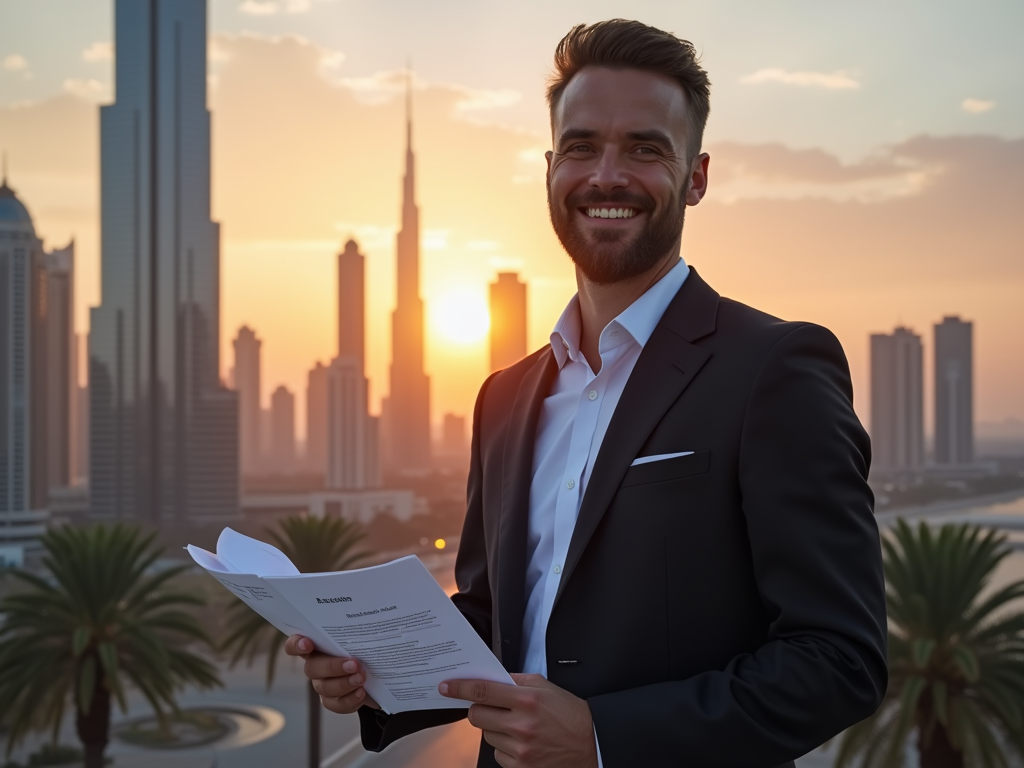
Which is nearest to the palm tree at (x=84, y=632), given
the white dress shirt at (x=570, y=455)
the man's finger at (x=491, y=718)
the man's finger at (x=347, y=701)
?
the man's finger at (x=347, y=701)

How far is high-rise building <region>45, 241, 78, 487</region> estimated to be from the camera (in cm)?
7294

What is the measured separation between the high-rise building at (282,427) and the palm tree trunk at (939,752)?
91.6 meters

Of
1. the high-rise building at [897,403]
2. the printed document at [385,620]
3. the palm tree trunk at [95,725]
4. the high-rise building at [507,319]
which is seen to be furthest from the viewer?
the high-rise building at [507,319]

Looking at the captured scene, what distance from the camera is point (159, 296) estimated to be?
259 feet

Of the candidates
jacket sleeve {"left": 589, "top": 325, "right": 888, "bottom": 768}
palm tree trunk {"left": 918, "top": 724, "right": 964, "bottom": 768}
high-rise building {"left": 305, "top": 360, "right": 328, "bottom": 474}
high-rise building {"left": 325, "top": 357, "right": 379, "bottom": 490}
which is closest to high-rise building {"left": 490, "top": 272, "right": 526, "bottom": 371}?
high-rise building {"left": 325, "top": 357, "right": 379, "bottom": 490}

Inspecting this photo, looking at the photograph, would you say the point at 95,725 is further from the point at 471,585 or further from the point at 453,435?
the point at 453,435

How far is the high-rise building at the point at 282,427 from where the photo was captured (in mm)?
101250

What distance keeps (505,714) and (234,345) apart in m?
107

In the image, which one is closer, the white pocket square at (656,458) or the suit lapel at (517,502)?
the white pocket square at (656,458)

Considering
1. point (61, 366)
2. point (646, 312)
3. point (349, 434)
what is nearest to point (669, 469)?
point (646, 312)

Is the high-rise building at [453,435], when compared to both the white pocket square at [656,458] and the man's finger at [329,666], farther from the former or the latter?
the white pocket square at [656,458]

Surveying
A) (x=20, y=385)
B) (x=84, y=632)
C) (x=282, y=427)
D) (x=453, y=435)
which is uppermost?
(x=20, y=385)

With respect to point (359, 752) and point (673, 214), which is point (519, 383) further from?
point (359, 752)

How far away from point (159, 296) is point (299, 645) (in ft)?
272
